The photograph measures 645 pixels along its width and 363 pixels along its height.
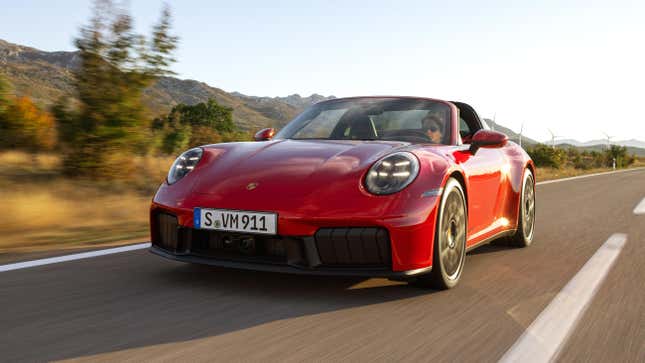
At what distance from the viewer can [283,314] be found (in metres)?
3.31

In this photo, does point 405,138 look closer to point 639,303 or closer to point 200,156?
point 200,156

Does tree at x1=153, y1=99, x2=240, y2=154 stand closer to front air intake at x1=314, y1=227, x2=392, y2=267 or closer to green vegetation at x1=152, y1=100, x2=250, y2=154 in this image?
green vegetation at x1=152, y1=100, x2=250, y2=154

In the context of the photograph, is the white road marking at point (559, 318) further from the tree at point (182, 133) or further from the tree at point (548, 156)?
the tree at point (548, 156)

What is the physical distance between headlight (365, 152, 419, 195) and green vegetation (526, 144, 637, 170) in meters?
52.2

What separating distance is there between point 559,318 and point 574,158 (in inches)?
2724

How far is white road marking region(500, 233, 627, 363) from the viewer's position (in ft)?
9.16

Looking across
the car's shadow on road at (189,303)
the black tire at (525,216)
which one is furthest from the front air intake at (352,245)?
the black tire at (525,216)

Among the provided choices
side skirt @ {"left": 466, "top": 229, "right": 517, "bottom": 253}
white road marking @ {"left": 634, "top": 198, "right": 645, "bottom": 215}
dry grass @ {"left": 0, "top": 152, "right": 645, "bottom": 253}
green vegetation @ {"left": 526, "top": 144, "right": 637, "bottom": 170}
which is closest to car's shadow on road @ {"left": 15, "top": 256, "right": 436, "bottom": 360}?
side skirt @ {"left": 466, "top": 229, "right": 517, "bottom": 253}

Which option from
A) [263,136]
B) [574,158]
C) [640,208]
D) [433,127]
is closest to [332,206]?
[433,127]

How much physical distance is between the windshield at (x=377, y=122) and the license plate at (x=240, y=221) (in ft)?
4.66

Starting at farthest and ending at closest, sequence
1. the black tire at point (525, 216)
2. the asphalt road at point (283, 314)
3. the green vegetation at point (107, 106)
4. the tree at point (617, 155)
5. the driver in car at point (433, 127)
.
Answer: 1. the tree at point (617, 155)
2. the green vegetation at point (107, 106)
3. the black tire at point (525, 216)
4. the driver in car at point (433, 127)
5. the asphalt road at point (283, 314)

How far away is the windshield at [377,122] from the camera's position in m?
4.80

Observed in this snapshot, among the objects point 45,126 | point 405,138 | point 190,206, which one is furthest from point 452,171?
point 45,126

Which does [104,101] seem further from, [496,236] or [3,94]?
[496,236]
